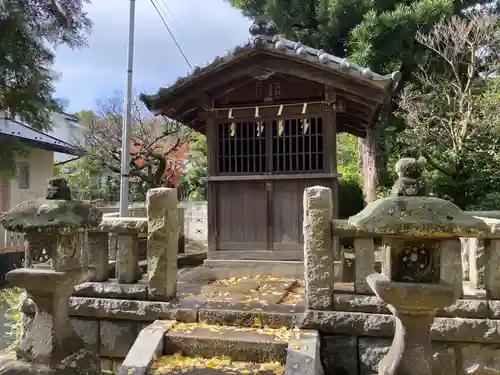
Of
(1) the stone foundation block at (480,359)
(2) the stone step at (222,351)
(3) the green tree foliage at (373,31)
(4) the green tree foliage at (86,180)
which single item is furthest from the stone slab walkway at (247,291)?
(4) the green tree foliage at (86,180)

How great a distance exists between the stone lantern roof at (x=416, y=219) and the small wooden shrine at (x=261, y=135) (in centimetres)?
338

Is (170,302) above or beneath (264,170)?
beneath

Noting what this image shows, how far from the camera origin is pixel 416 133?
1237 cm

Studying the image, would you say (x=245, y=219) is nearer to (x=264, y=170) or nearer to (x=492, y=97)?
(x=264, y=170)

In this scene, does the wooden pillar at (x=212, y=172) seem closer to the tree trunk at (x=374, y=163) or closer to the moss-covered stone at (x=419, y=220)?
the moss-covered stone at (x=419, y=220)

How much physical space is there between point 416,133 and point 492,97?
2157 millimetres

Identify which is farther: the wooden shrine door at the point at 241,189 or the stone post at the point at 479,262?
the wooden shrine door at the point at 241,189

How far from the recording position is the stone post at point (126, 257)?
4945mm

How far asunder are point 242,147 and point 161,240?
296 cm

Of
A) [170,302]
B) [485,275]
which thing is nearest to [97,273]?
[170,302]

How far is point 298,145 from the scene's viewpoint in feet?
23.1

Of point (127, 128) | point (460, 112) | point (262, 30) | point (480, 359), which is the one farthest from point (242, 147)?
point (460, 112)

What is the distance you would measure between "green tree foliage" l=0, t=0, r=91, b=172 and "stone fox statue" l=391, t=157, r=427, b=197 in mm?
8141

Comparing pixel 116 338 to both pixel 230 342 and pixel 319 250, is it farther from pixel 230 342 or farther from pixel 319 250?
pixel 319 250
